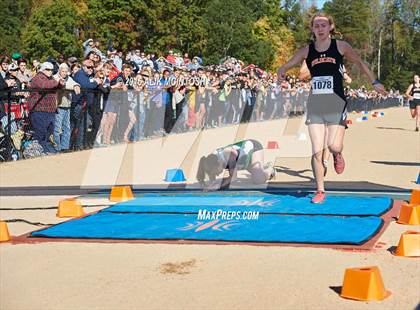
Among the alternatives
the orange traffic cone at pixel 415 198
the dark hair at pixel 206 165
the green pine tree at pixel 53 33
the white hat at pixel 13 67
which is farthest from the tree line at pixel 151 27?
the orange traffic cone at pixel 415 198

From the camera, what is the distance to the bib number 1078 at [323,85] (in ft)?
27.9

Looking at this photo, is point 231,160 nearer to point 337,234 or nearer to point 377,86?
point 377,86

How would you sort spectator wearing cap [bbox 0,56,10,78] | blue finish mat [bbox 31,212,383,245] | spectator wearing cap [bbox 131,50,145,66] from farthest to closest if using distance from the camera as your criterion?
spectator wearing cap [bbox 131,50,145,66] < spectator wearing cap [bbox 0,56,10,78] < blue finish mat [bbox 31,212,383,245]

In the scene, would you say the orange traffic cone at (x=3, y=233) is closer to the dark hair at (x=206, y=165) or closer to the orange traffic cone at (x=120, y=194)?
the orange traffic cone at (x=120, y=194)

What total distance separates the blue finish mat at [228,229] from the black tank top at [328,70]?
176 cm

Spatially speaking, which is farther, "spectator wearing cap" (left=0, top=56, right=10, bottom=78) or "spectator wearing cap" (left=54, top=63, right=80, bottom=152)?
"spectator wearing cap" (left=54, top=63, right=80, bottom=152)

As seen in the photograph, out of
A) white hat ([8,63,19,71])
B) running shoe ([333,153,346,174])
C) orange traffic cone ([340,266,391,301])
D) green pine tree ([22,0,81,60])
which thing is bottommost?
orange traffic cone ([340,266,391,301])

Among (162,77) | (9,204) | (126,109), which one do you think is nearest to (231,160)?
(9,204)

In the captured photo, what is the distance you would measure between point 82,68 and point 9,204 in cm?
762

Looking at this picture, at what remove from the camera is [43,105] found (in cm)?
1465

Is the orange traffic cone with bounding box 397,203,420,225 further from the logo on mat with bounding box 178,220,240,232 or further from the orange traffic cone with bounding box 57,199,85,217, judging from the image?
the orange traffic cone with bounding box 57,199,85,217

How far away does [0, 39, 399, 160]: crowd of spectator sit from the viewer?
1447 cm

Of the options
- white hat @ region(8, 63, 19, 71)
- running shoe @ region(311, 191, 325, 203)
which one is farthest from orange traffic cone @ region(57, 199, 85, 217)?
white hat @ region(8, 63, 19, 71)

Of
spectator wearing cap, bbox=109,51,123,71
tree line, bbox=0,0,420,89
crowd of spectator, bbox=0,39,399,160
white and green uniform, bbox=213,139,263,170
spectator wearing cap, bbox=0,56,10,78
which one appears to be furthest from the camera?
tree line, bbox=0,0,420,89
